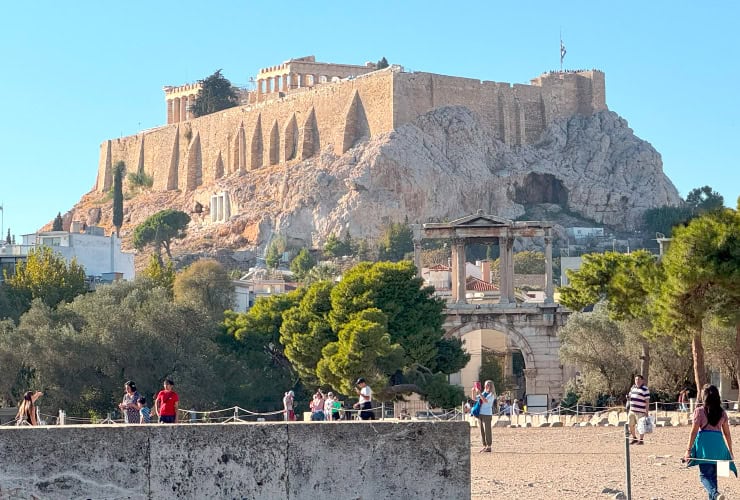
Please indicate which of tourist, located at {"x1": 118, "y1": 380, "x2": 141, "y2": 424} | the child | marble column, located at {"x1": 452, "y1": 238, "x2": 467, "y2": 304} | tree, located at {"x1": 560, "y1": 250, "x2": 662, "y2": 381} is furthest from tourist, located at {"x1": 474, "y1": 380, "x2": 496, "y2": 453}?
marble column, located at {"x1": 452, "y1": 238, "x2": 467, "y2": 304}

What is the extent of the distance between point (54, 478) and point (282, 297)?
130ft

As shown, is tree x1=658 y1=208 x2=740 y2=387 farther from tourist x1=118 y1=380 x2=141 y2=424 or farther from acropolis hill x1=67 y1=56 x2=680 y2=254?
acropolis hill x1=67 y1=56 x2=680 y2=254

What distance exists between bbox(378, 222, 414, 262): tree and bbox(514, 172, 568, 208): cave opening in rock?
33.4 ft

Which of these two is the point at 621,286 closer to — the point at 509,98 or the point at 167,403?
the point at 167,403

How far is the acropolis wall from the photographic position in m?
101

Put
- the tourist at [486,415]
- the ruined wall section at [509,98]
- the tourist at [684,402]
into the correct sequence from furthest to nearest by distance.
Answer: the ruined wall section at [509,98] < the tourist at [684,402] < the tourist at [486,415]

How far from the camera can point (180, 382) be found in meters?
43.1

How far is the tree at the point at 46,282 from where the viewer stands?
177 ft

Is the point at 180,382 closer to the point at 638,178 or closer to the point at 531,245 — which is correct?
the point at 531,245

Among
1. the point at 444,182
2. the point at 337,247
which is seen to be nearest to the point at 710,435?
the point at 337,247

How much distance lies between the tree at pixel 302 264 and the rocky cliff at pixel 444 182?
13.6 feet

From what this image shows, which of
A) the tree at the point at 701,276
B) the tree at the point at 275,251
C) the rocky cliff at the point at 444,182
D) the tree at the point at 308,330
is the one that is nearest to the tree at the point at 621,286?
the tree at the point at 701,276

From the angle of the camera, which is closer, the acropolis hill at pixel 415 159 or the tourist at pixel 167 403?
the tourist at pixel 167 403

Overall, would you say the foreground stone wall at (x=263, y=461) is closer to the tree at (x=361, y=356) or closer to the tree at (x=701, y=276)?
the tree at (x=701, y=276)
